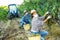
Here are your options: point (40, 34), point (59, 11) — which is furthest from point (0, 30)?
point (59, 11)

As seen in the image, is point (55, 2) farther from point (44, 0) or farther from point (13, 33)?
point (13, 33)

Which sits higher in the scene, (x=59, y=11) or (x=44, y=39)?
(x=59, y=11)

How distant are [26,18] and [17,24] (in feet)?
0.43

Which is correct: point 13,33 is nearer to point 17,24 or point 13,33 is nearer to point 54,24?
point 17,24

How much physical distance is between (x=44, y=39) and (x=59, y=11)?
0.39 m

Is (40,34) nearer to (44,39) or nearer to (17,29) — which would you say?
(44,39)

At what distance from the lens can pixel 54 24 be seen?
3.37 meters

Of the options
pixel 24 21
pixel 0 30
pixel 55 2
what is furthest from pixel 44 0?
pixel 0 30

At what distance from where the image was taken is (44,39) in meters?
3.33

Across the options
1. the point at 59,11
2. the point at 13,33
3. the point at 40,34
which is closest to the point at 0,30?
the point at 13,33

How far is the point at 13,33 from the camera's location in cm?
335

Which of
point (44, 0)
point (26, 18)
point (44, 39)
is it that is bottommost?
point (44, 39)

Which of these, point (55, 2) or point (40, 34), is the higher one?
point (55, 2)

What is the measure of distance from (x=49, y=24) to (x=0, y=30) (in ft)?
1.96
